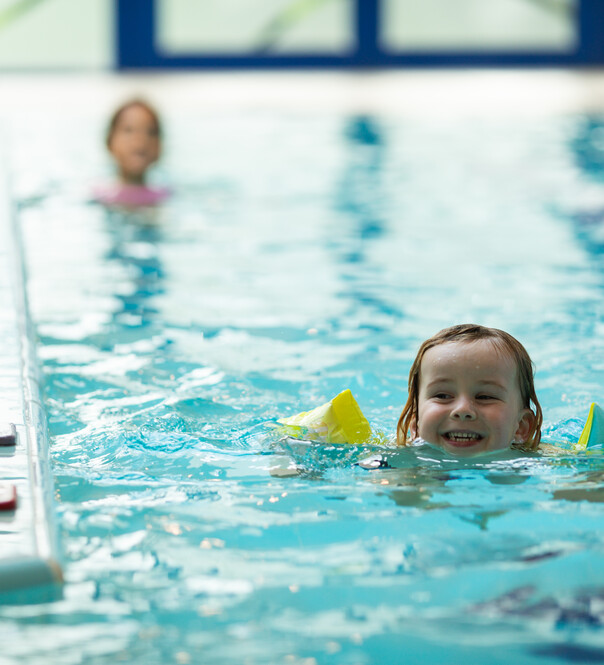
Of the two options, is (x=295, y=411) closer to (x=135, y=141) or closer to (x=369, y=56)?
(x=135, y=141)

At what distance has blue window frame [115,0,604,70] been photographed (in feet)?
55.6

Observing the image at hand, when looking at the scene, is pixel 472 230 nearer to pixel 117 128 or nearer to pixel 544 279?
pixel 544 279

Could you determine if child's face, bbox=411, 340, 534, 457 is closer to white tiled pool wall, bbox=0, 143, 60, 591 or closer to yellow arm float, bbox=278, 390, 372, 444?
yellow arm float, bbox=278, 390, 372, 444

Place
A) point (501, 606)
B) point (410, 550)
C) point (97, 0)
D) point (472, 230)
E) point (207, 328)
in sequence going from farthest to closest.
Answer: point (97, 0)
point (472, 230)
point (207, 328)
point (410, 550)
point (501, 606)

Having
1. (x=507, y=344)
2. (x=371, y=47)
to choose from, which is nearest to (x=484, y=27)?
(x=371, y=47)

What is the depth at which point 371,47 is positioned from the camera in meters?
17.3

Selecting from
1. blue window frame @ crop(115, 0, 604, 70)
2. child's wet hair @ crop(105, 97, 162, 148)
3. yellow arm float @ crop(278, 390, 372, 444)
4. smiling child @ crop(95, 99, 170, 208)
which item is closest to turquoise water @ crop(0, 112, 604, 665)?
yellow arm float @ crop(278, 390, 372, 444)

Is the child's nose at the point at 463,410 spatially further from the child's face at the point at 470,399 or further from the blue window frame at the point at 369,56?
the blue window frame at the point at 369,56

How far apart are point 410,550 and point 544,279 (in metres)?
3.22

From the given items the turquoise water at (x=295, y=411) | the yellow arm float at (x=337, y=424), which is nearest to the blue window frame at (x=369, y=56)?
the turquoise water at (x=295, y=411)

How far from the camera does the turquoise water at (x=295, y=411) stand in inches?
83.2

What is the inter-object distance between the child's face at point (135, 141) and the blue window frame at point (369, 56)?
32.9 ft

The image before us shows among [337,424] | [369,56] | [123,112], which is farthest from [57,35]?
[337,424]

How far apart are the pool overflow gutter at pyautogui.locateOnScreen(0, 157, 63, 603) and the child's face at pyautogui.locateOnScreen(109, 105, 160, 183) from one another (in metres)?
3.07
